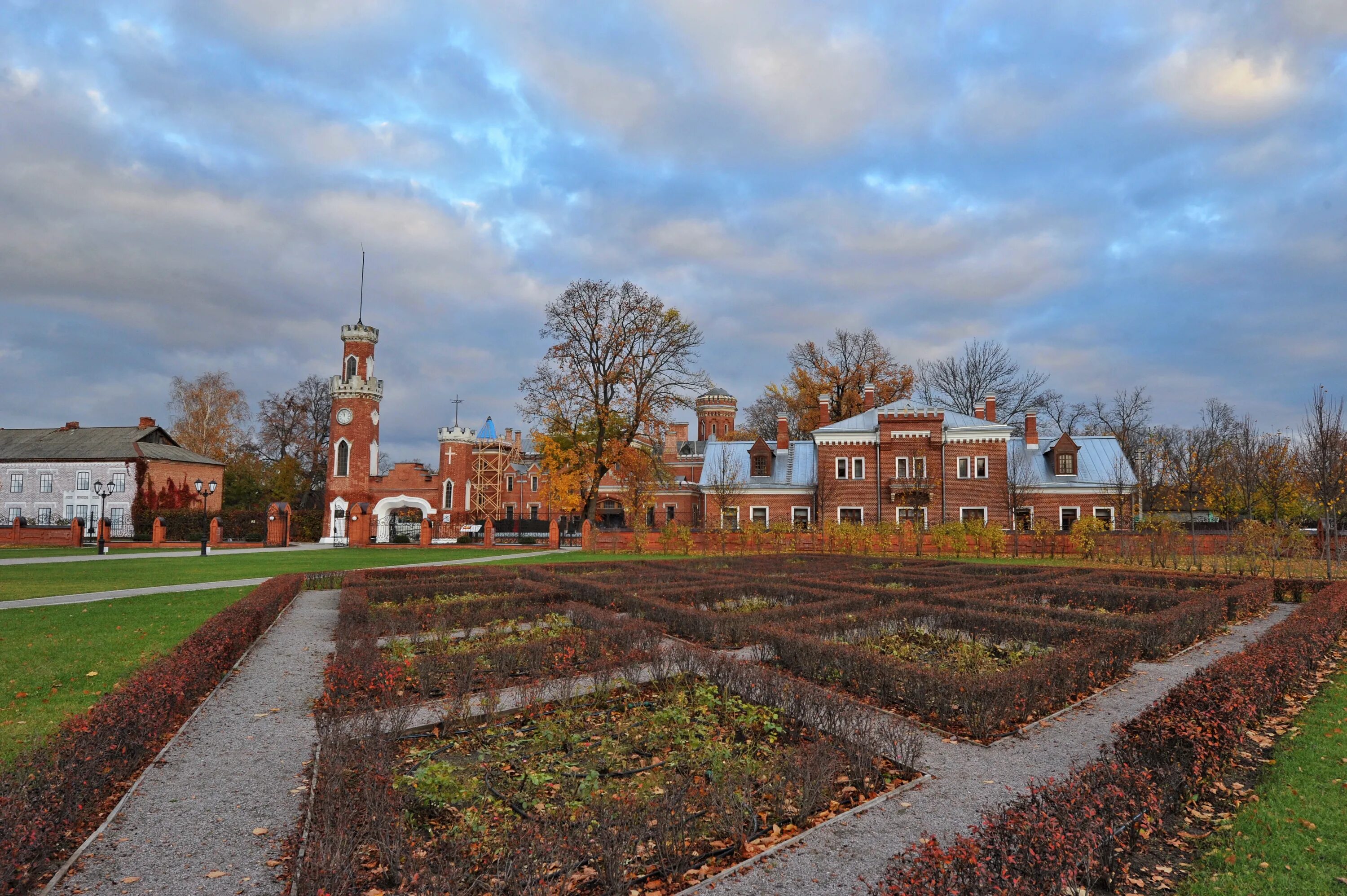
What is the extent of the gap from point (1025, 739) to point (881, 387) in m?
43.0

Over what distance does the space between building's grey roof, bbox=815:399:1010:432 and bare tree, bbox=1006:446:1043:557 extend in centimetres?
217

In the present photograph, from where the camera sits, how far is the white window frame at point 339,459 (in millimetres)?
46750

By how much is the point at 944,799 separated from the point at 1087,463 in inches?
1544

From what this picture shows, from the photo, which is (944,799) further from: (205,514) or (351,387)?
(351,387)

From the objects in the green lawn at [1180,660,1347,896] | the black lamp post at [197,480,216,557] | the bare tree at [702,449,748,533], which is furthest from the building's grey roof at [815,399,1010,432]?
the green lawn at [1180,660,1347,896]

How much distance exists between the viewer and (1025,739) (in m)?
6.51

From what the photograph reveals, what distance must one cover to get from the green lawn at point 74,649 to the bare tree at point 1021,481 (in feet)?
113

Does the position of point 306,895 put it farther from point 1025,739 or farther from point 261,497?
point 261,497

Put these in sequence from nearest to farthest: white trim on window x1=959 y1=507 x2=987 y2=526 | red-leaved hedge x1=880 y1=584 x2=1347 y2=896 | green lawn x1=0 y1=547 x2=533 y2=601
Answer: red-leaved hedge x1=880 y1=584 x2=1347 y2=896 < green lawn x1=0 y1=547 x2=533 y2=601 < white trim on window x1=959 y1=507 x2=987 y2=526

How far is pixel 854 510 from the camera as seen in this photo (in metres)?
39.1

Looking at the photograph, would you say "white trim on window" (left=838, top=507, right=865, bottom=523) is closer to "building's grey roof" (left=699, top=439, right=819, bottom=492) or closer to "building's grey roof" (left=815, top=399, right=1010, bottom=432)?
"building's grey roof" (left=699, top=439, right=819, bottom=492)

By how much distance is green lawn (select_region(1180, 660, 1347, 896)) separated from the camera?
12.9 feet

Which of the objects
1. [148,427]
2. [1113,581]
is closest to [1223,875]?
[1113,581]

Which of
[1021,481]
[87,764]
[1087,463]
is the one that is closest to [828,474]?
[1021,481]
